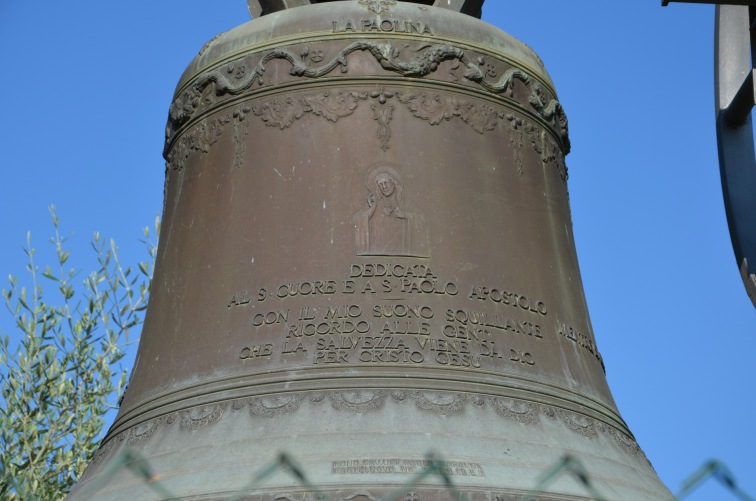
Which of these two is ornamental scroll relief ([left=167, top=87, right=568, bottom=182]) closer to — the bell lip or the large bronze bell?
the large bronze bell

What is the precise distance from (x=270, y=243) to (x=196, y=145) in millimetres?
1050

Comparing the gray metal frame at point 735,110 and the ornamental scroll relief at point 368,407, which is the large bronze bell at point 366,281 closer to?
the ornamental scroll relief at point 368,407

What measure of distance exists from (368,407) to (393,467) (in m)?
0.44

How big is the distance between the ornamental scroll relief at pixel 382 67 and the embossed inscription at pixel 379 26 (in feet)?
0.31

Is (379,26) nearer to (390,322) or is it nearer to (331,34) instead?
(331,34)

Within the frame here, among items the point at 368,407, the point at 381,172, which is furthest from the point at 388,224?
the point at 368,407

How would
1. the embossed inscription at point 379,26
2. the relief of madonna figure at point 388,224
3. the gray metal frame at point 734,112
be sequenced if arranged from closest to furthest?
the relief of madonna figure at point 388,224
the gray metal frame at point 734,112
the embossed inscription at point 379,26

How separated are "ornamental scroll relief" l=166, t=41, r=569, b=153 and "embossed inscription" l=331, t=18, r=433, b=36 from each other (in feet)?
0.31

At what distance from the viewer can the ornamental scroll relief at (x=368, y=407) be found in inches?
221

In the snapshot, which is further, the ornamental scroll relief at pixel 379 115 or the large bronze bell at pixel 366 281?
the ornamental scroll relief at pixel 379 115

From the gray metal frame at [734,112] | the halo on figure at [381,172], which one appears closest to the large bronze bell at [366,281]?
the halo on figure at [381,172]

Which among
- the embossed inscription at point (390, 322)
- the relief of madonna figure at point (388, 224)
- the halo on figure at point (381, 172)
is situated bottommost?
the embossed inscription at point (390, 322)

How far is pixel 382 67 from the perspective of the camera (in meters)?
6.61

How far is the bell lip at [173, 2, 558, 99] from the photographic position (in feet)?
22.2
